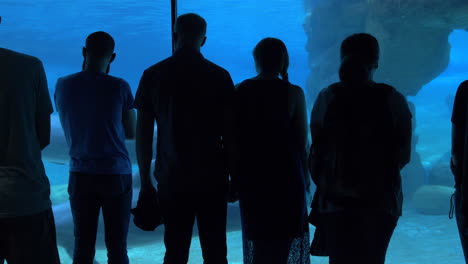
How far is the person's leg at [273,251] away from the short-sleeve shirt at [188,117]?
1.31 ft

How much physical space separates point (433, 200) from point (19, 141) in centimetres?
1375

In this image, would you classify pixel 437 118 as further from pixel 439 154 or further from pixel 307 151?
pixel 307 151

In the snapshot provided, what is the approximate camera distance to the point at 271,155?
2.38m

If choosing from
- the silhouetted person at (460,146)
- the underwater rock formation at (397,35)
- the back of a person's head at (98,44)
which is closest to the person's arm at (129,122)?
the back of a person's head at (98,44)

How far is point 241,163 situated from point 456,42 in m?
49.2

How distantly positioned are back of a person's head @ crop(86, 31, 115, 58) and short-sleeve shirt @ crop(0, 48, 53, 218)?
796mm

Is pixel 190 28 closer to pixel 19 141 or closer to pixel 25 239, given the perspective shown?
pixel 19 141

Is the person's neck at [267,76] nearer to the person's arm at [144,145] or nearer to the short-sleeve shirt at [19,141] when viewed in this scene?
the person's arm at [144,145]

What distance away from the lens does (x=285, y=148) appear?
2.38 meters

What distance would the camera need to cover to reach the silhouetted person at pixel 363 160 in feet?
7.17

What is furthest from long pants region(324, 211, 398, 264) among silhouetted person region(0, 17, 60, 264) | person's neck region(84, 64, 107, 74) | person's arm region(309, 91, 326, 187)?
person's neck region(84, 64, 107, 74)

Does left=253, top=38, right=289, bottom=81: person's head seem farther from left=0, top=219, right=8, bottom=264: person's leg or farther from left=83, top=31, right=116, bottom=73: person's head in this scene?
left=0, top=219, right=8, bottom=264: person's leg

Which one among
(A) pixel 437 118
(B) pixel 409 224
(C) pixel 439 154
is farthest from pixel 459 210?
(A) pixel 437 118

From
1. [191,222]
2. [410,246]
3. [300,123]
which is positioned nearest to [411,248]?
[410,246]
